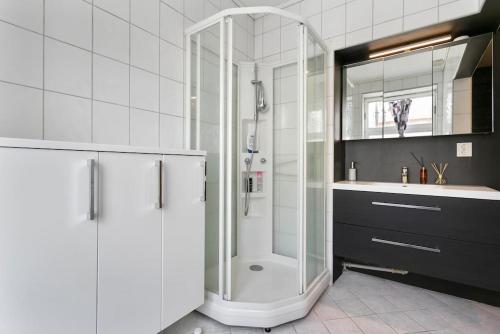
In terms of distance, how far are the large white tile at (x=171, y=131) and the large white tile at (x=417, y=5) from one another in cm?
179

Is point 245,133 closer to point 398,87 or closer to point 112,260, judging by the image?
point 398,87

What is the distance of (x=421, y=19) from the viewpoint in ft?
5.67

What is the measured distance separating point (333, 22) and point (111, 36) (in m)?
1.69

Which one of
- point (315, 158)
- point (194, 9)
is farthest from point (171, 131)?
point (315, 158)

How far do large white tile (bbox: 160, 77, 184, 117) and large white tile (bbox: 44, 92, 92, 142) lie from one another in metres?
0.45

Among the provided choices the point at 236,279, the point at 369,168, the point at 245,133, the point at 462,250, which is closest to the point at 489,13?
the point at 369,168

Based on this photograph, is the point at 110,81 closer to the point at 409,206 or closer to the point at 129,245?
the point at 129,245

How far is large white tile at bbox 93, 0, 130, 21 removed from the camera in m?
1.28

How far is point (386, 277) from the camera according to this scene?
209cm

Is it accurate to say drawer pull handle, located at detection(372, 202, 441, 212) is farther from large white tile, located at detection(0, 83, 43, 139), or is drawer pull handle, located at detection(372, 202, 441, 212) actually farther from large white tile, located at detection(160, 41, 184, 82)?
large white tile, located at detection(0, 83, 43, 139)

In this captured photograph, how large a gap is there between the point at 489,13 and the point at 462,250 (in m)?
1.50

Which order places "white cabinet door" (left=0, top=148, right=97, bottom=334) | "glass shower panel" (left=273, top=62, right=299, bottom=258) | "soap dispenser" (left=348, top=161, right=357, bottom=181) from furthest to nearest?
"soap dispenser" (left=348, top=161, right=357, bottom=181), "glass shower panel" (left=273, top=62, right=299, bottom=258), "white cabinet door" (left=0, top=148, right=97, bottom=334)

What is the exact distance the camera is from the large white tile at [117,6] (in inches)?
50.4

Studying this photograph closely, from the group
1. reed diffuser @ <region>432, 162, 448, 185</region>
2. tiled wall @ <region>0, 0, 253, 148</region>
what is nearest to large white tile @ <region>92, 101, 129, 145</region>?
tiled wall @ <region>0, 0, 253, 148</region>
